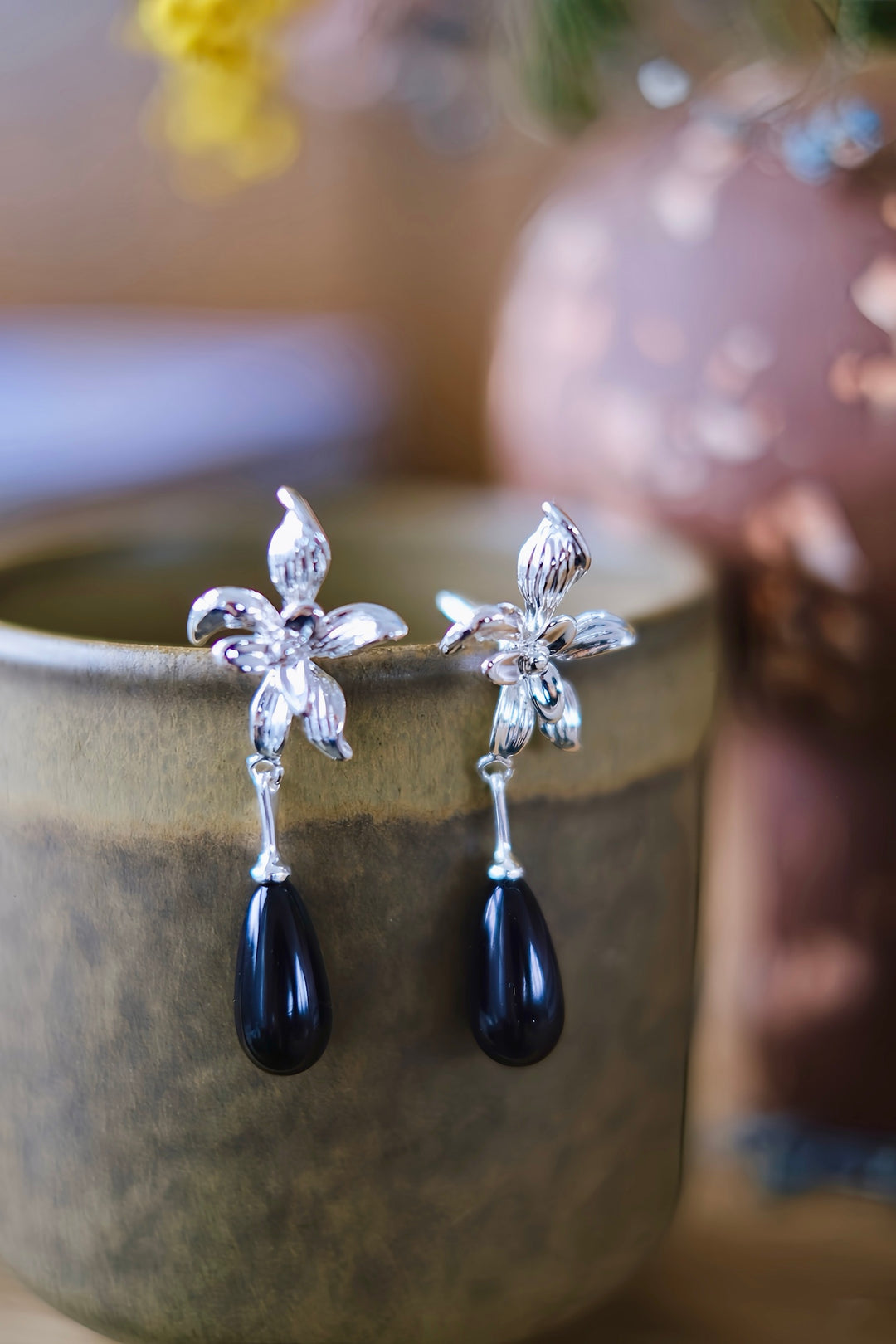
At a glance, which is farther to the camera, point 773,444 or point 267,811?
point 773,444

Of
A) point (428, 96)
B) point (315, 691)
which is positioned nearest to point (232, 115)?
point (428, 96)

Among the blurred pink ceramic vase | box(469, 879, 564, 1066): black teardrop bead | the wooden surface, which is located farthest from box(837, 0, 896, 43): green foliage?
the wooden surface

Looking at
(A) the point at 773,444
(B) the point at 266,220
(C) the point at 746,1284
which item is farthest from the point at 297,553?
(B) the point at 266,220

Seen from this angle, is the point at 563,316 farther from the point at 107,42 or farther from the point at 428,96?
the point at 107,42

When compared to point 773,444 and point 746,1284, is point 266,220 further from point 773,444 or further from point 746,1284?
point 746,1284

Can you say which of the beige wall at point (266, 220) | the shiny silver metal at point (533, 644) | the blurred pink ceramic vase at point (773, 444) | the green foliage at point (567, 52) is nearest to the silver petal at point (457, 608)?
the shiny silver metal at point (533, 644)

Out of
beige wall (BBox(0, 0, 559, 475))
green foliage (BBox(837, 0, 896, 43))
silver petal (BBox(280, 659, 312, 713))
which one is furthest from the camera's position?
beige wall (BBox(0, 0, 559, 475))

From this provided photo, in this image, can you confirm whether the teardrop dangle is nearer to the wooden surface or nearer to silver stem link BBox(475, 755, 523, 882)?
silver stem link BBox(475, 755, 523, 882)
